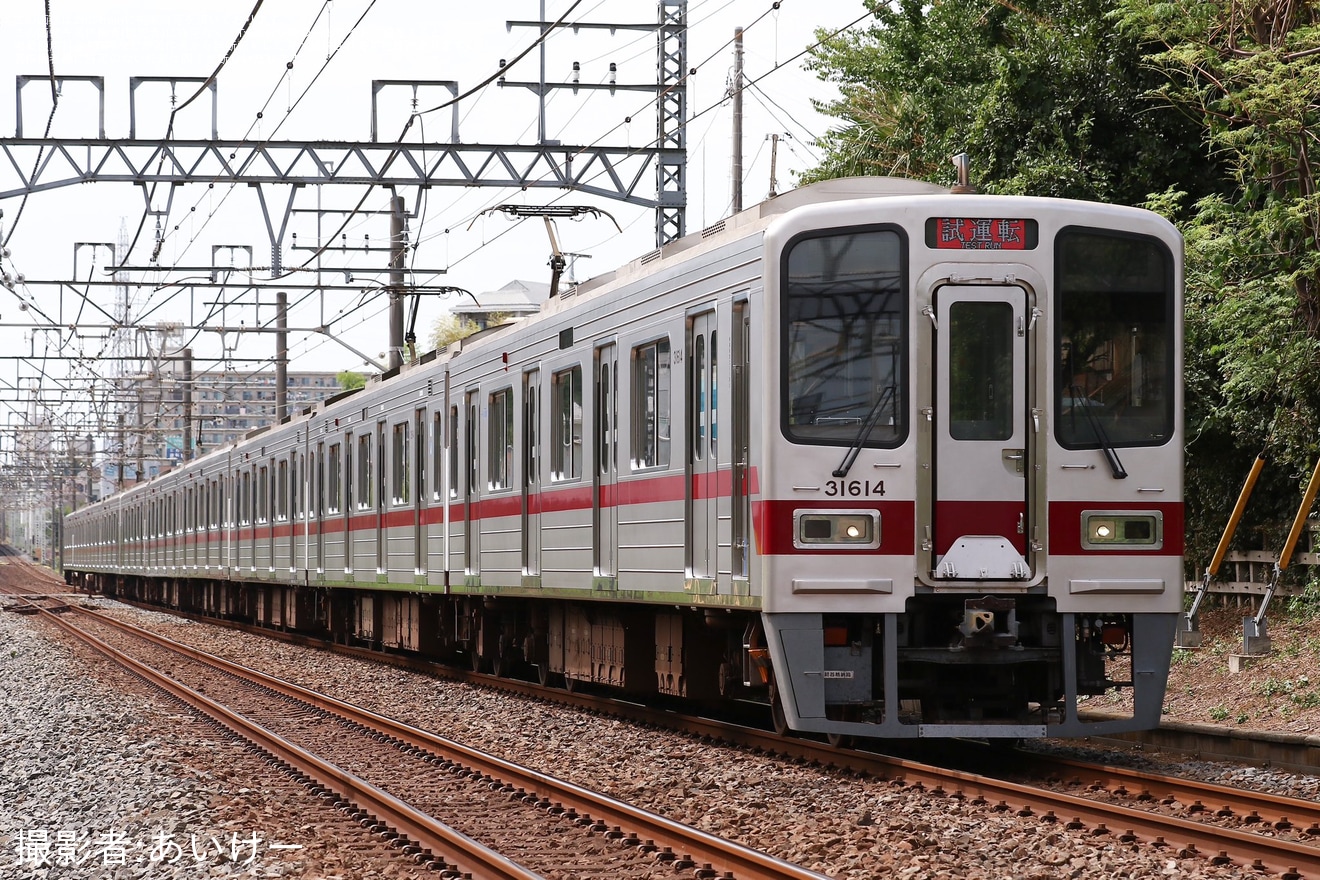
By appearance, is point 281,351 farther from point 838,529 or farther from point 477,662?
point 838,529

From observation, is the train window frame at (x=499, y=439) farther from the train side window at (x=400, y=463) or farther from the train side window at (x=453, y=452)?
the train side window at (x=400, y=463)

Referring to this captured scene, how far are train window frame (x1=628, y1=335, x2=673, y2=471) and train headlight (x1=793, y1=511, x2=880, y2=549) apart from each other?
6.28 feet

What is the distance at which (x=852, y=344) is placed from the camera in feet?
29.4

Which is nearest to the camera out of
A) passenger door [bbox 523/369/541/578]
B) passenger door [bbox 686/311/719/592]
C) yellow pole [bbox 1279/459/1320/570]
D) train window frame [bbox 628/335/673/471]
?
passenger door [bbox 686/311/719/592]

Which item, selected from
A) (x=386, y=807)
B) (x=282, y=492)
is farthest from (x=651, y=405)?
(x=282, y=492)

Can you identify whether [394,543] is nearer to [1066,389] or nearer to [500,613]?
[500,613]

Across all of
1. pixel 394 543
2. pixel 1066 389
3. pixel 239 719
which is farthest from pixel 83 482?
pixel 1066 389

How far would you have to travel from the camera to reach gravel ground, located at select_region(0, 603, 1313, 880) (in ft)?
21.8

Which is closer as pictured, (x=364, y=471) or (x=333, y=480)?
(x=364, y=471)

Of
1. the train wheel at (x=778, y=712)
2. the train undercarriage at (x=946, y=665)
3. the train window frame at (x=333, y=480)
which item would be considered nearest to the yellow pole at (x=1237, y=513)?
the train undercarriage at (x=946, y=665)

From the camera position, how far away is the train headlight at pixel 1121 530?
29.5 ft

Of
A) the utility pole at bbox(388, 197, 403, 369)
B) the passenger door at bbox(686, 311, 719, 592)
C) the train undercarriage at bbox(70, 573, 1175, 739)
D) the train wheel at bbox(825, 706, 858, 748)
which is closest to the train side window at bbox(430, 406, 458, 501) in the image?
the train undercarriage at bbox(70, 573, 1175, 739)

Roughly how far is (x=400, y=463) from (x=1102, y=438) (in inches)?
Result: 419

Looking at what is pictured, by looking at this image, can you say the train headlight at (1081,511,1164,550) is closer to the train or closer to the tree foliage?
the train
